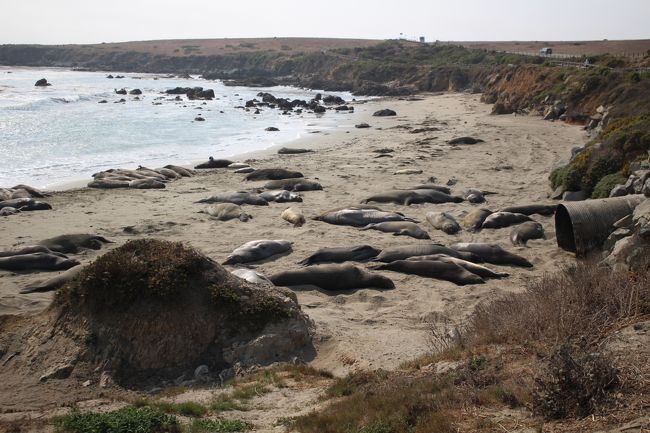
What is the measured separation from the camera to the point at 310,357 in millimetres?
8383

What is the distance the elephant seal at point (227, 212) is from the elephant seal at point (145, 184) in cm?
398

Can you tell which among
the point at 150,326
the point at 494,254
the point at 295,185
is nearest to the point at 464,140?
the point at 295,185

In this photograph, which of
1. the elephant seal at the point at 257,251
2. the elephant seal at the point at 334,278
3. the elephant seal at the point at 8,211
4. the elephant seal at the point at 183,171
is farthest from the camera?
the elephant seal at the point at 183,171

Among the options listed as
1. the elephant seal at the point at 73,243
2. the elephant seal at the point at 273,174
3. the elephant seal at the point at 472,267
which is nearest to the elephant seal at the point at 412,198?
the elephant seal at the point at 273,174

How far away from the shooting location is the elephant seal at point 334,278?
11234 mm

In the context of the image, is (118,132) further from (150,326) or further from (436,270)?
(150,326)

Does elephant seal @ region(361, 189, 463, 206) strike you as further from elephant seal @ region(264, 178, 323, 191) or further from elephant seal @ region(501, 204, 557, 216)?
elephant seal @ region(264, 178, 323, 191)

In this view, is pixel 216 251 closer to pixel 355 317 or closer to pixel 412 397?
pixel 355 317

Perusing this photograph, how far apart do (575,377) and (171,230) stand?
11.4 meters

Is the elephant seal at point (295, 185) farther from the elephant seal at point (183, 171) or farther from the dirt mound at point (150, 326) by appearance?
the dirt mound at point (150, 326)

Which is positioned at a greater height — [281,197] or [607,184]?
[607,184]

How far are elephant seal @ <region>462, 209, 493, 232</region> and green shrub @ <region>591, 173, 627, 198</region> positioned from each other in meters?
2.59

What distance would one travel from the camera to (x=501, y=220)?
49.0 feet

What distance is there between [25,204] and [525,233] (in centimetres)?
1275
